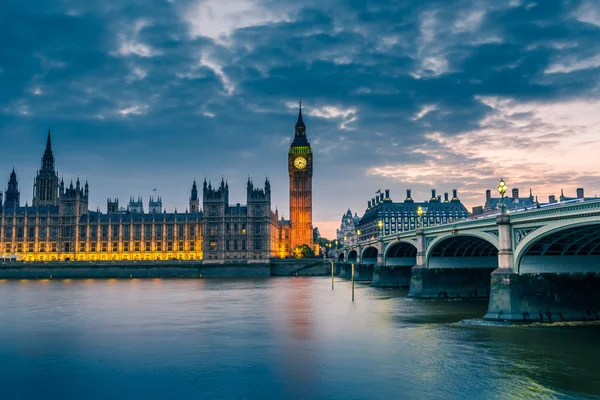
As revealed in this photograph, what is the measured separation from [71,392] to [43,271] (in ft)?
373

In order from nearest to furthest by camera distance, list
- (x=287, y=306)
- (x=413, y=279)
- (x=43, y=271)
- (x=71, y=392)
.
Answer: (x=71, y=392), (x=287, y=306), (x=413, y=279), (x=43, y=271)

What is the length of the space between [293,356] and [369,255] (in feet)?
268

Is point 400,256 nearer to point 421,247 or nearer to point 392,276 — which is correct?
point 392,276

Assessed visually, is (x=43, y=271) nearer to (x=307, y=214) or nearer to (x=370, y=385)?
(x=307, y=214)

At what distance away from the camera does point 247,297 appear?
219ft

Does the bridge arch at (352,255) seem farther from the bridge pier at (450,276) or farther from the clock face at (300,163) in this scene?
the clock face at (300,163)

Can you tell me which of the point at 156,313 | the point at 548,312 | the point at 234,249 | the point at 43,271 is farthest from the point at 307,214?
the point at 548,312

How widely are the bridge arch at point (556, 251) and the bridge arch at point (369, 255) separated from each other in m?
61.3

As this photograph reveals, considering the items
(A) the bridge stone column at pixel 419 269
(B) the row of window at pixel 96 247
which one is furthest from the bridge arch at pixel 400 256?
(B) the row of window at pixel 96 247

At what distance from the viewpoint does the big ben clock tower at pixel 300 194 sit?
178000 mm

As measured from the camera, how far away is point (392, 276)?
3241 inches

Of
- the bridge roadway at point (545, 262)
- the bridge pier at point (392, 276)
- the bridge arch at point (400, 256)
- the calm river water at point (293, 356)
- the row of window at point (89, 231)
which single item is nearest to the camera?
the calm river water at point (293, 356)

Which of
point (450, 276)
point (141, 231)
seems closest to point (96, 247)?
A: point (141, 231)

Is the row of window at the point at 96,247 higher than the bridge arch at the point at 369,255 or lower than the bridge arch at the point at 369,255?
higher
